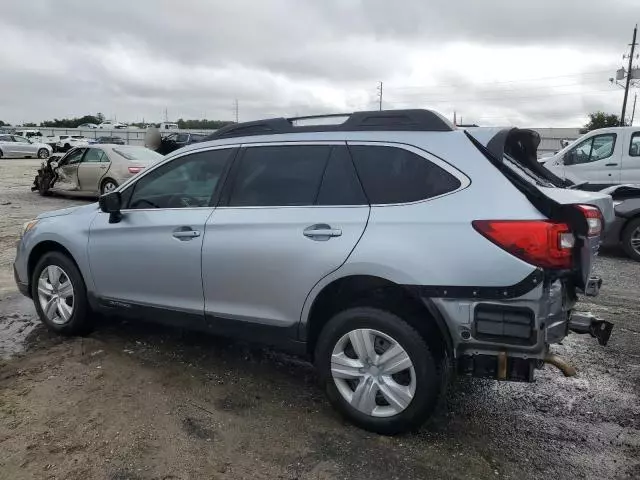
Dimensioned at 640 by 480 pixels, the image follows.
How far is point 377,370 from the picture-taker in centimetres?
324

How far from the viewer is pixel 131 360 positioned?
4348 mm

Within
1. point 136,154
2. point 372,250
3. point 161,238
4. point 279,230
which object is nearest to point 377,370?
point 372,250

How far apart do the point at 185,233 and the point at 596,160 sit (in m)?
10.2

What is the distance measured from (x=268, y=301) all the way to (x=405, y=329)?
0.94 meters

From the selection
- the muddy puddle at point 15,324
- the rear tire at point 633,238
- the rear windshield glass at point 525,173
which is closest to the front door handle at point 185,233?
the muddy puddle at point 15,324

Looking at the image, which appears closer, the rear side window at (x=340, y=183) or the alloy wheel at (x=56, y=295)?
the rear side window at (x=340, y=183)

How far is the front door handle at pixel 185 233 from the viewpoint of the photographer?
3.89 m

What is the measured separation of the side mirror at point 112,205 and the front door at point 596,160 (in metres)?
9.67

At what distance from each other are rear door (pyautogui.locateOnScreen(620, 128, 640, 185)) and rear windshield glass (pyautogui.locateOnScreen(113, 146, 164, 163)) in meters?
10.8

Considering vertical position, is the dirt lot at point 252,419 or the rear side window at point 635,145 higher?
the rear side window at point 635,145

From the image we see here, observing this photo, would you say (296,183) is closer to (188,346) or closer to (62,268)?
(188,346)

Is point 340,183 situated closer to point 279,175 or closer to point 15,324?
point 279,175

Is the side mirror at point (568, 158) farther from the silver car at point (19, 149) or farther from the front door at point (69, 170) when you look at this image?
the silver car at point (19, 149)

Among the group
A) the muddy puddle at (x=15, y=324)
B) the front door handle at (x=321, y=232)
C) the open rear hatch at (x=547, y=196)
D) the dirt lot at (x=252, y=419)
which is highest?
the open rear hatch at (x=547, y=196)
